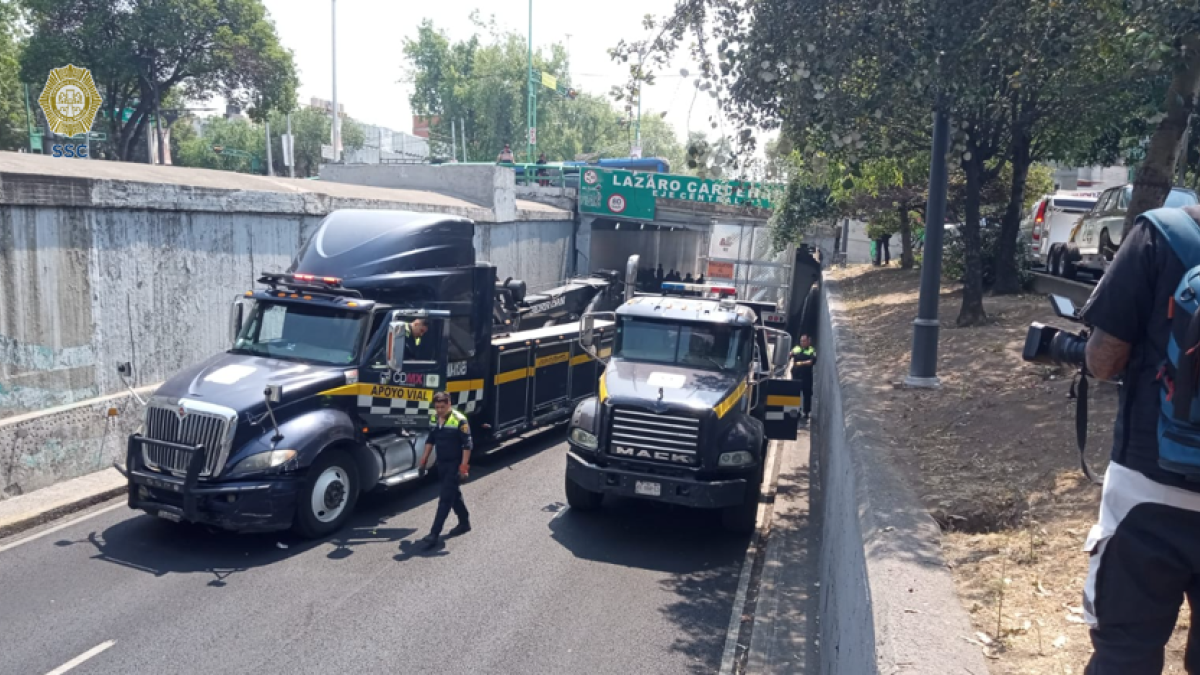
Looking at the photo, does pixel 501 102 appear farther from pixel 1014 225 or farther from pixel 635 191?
pixel 1014 225

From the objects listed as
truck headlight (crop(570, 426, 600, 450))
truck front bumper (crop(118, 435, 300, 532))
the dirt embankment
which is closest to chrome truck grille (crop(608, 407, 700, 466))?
truck headlight (crop(570, 426, 600, 450))

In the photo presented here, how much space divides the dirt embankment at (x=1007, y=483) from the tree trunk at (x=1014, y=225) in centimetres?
361

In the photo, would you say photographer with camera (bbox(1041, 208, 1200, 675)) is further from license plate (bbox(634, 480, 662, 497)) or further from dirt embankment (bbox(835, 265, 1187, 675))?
license plate (bbox(634, 480, 662, 497))

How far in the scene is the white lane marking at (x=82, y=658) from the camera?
A: 6480 mm

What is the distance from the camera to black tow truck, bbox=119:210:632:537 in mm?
9219

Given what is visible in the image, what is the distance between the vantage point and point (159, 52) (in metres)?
35.5

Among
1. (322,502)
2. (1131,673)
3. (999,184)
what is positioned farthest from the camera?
(999,184)

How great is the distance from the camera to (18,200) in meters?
10.9

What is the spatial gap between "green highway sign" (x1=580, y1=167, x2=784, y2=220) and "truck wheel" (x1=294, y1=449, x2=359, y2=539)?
22.6m

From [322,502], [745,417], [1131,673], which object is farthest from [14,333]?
[1131,673]

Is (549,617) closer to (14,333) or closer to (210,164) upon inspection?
(14,333)

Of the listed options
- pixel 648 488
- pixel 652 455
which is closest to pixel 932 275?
pixel 652 455

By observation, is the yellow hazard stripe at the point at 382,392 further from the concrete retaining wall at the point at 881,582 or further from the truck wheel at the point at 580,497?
the concrete retaining wall at the point at 881,582

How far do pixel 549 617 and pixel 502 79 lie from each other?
73.1m
